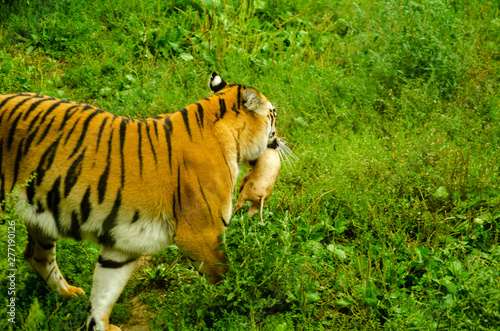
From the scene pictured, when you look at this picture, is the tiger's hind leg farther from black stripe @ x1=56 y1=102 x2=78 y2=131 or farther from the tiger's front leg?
black stripe @ x1=56 y1=102 x2=78 y2=131

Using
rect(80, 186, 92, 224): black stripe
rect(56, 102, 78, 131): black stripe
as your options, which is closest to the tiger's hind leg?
rect(80, 186, 92, 224): black stripe

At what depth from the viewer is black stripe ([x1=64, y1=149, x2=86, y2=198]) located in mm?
3078

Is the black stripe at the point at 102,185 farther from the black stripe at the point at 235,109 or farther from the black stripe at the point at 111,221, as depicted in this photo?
the black stripe at the point at 235,109

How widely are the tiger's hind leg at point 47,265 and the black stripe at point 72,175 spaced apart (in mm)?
712

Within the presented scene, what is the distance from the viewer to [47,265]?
3670 mm

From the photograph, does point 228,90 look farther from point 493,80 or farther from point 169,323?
point 493,80

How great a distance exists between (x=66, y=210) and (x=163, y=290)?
1202 mm

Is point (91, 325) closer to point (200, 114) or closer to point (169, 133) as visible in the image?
point (169, 133)

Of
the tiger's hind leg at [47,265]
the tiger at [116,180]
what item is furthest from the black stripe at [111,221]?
the tiger's hind leg at [47,265]

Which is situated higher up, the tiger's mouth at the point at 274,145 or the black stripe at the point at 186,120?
the black stripe at the point at 186,120

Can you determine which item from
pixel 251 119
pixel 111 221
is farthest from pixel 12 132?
pixel 251 119

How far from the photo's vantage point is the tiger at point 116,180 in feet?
10.2

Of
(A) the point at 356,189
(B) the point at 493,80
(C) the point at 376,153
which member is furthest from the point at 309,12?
(A) the point at 356,189

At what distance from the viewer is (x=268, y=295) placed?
137 inches
